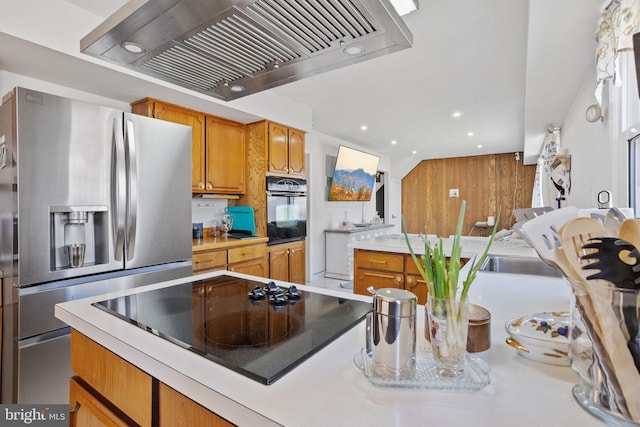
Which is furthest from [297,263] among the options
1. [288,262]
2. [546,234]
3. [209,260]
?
[546,234]

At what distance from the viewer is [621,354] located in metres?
0.45

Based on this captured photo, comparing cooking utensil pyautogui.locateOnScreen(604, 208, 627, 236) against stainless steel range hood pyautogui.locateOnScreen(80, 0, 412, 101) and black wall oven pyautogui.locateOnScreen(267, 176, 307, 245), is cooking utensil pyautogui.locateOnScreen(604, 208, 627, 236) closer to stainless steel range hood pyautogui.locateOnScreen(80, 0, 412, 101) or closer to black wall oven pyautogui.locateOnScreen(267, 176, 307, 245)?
stainless steel range hood pyautogui.locateOnScreen(80, 0, 412, 101)

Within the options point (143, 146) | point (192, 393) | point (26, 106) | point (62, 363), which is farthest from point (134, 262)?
point (192, 393)

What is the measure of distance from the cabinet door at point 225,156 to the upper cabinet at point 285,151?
0.35 meters

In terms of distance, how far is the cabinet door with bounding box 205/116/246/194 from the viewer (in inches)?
130

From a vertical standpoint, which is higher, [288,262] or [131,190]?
[131,190]

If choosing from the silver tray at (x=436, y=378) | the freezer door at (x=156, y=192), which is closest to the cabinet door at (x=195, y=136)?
the freezer door at (x=156, y=192)

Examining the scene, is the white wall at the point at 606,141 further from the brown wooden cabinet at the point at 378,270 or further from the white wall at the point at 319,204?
the white wall at the point at 319,204

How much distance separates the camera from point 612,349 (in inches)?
17.9

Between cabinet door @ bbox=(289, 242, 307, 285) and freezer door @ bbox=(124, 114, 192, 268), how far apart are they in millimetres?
1668

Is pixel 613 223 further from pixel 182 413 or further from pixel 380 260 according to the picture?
pixel 380 260

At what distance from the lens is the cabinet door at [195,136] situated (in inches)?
118

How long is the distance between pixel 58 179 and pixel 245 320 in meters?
1.56

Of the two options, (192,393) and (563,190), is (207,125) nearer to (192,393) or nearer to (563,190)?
(192,393)
